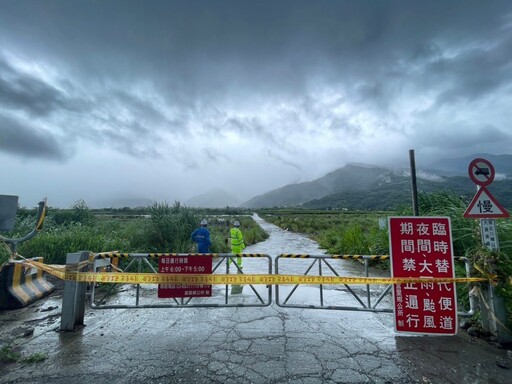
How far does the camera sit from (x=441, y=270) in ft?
14.3

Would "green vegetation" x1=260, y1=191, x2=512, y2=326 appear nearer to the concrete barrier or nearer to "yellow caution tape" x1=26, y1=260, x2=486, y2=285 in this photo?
"yellow caution tape" x1=26, y1=260, x2=486, y2=285

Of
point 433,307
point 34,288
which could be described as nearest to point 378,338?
point 433,307

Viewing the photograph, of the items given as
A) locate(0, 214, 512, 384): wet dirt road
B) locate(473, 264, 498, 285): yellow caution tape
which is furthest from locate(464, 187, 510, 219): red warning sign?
locate(0, 214, 512, 384): wet dirt road

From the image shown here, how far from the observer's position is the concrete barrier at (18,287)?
5551 mm

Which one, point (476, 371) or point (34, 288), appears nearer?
point (476, 371)

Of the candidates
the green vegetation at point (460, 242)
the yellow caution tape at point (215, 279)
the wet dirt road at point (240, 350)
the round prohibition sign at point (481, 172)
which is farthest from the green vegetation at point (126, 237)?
the round prohibition sign at point (481, 172)

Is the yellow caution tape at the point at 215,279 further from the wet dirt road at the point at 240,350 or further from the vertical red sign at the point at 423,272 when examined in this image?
the wet dirt road at the point at 240,350

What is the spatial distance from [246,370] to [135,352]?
1.60 m

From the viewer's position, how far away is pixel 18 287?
19.2 feet

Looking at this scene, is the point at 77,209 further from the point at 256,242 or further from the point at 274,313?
the point at 274,313

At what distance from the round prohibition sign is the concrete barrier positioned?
8.75 m

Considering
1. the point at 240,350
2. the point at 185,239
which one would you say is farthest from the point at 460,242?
the point at 185,239

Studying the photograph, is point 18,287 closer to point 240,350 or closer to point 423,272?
point 240,350

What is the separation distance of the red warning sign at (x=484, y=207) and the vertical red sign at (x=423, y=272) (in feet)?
1.39
